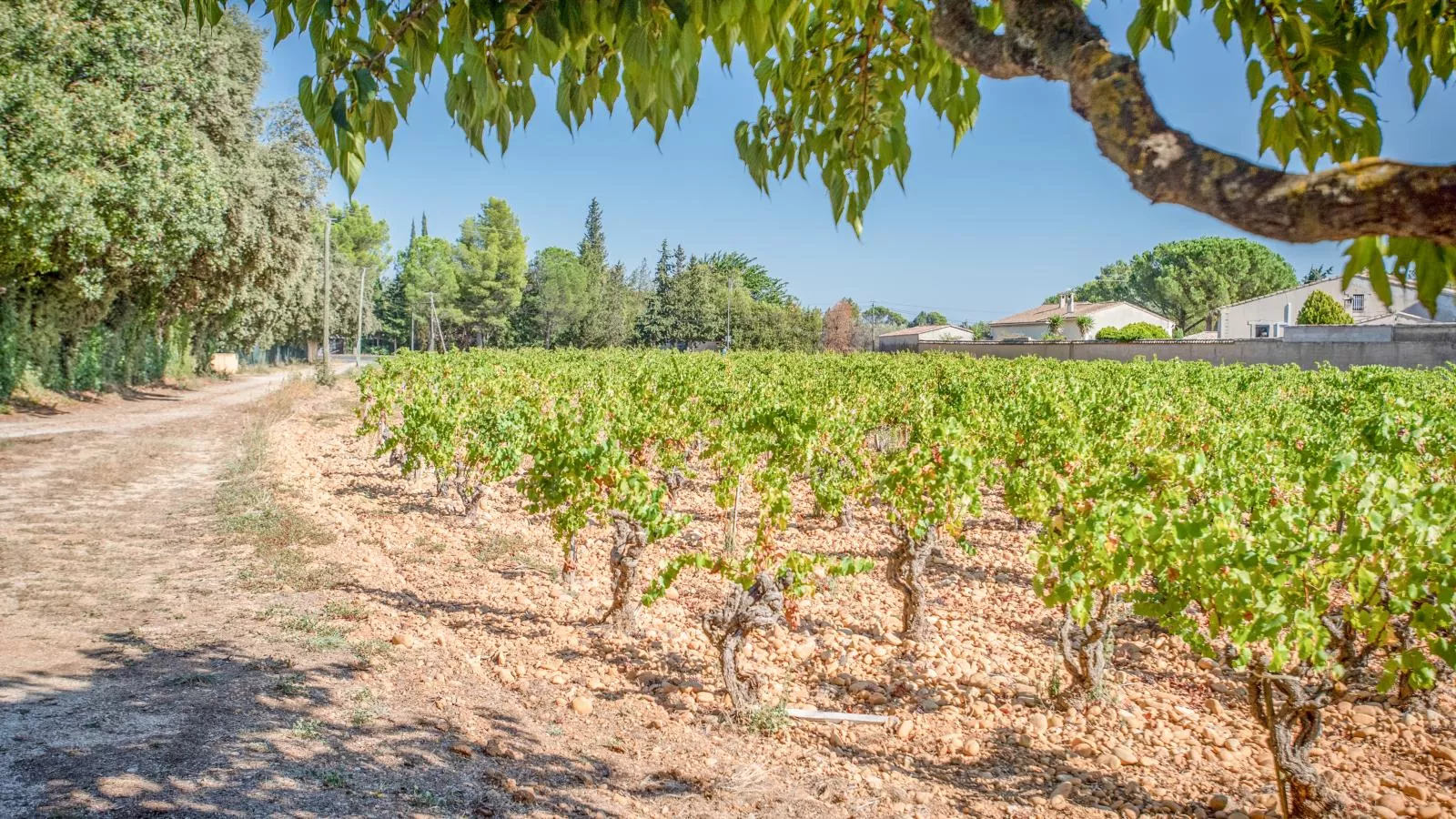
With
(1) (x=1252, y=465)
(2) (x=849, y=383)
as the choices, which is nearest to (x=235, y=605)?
(1) (x=1252, y=465)

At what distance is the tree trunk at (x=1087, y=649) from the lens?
473 cm

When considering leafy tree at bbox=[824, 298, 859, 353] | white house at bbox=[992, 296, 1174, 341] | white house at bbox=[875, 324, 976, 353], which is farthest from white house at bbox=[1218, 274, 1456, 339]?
leafy tree at bbox=[824, 298, 859, 353]

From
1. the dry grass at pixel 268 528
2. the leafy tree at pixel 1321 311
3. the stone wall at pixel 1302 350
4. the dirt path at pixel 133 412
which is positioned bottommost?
the dry grass at pixel 268 528

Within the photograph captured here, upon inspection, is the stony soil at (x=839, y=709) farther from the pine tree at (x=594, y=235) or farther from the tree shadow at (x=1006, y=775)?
the pine tree at (x=594, y=235)

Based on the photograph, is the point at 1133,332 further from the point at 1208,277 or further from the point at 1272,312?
the point at 1208,277

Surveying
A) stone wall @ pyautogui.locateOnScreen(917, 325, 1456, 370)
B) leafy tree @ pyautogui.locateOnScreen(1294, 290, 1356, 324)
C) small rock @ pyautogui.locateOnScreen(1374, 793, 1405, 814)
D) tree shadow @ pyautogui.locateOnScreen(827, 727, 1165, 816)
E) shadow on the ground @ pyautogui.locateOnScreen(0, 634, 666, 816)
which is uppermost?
leafy tree @ pyautogui.locateOnScreen(1294, 290, 1356, 324)

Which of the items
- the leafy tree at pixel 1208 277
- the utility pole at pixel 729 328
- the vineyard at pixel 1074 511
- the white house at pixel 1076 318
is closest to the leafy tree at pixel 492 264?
the utility pole at pixel 729 328

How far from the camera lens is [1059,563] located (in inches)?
161

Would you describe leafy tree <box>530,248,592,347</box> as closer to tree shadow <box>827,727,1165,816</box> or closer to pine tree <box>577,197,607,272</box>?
pine tree <box>577,197,607,272</box>

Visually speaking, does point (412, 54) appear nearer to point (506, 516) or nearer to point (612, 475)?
point (612, 475)

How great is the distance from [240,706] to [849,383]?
11.8m

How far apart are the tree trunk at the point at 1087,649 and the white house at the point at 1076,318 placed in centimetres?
5637

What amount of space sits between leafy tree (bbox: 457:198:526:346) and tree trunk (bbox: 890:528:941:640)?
61.4m

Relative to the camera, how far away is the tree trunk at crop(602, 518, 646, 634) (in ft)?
19.2
